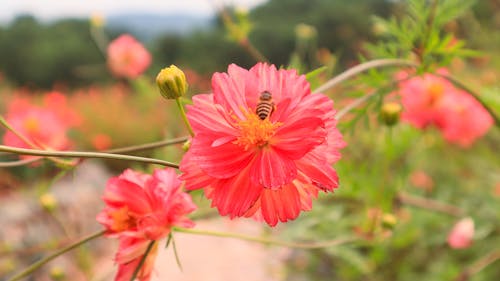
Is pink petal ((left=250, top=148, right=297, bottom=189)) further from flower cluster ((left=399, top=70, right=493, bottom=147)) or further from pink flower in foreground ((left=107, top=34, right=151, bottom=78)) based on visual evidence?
pink flower in foreground ((left=107, top=34, right=151, bottom=78))

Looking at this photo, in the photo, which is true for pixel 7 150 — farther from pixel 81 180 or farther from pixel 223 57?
pixel 223 57

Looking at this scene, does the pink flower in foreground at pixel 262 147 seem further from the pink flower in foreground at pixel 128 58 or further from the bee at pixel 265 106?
the pink flower in foreground at pixel 128 58

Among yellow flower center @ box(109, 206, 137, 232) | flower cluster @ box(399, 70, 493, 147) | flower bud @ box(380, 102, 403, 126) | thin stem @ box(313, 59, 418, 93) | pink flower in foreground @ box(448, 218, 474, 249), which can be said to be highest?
flower cluster @ box(399, 70, 493, 147)

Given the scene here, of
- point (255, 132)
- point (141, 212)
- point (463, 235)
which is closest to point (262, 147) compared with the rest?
point (255, 132)

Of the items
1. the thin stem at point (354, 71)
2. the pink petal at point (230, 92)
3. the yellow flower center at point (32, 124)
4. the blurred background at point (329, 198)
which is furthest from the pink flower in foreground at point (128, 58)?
the pink petal at point (230, 92)

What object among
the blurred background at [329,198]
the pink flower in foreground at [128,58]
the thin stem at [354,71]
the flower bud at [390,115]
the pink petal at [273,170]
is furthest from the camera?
the pink flower in foreground at [128,58]

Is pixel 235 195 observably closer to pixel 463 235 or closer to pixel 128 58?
pixel 463 235

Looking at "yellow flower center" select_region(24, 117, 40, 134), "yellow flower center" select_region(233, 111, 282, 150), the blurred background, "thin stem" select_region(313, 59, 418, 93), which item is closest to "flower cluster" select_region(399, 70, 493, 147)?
the blurred background

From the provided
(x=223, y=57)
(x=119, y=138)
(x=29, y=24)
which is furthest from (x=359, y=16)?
(x=29, y=24)
